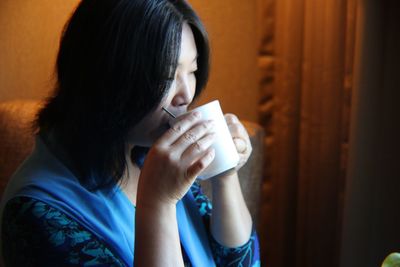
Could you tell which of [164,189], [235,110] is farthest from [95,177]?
[235,110]

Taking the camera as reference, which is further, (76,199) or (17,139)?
(17,139)

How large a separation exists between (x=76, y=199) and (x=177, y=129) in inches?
8.1

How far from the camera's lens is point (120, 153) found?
0.82m

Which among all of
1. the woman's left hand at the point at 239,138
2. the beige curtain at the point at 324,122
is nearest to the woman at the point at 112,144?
the woman's left hand at the point at 239,138

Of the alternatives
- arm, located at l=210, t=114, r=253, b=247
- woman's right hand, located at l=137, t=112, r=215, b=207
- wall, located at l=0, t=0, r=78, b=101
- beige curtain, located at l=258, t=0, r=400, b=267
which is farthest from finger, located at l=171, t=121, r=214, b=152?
wall, located at l=0, t=0, r=78, b=101

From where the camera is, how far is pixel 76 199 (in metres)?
0.77

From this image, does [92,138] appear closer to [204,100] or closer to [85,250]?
[85,250]

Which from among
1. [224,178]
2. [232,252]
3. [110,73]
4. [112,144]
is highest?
[110,73]

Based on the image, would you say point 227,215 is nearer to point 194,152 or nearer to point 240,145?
point 240,145

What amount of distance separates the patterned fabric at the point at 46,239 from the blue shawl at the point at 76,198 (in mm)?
12

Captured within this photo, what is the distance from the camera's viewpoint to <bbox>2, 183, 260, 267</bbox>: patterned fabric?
0.72 meters

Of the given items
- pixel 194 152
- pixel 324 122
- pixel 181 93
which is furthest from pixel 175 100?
pixel 324 122

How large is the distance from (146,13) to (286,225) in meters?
0.88

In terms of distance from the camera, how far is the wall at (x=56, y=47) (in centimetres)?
149
